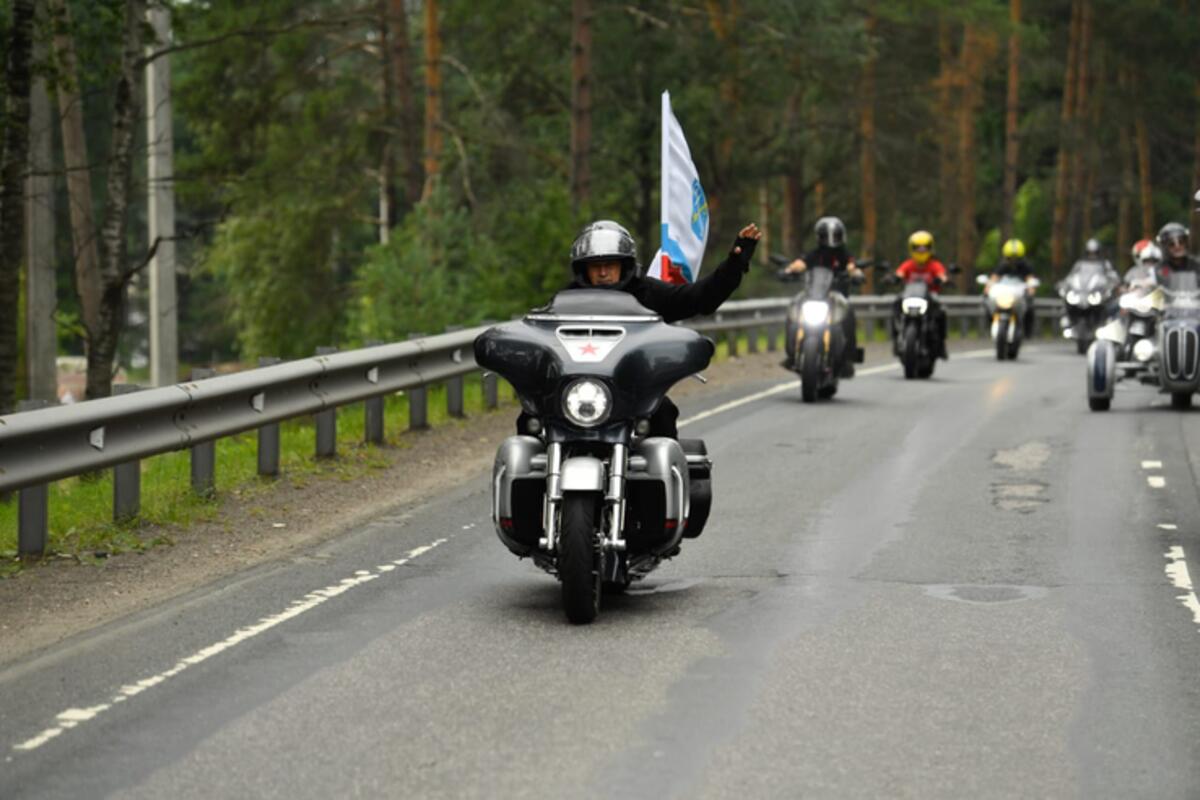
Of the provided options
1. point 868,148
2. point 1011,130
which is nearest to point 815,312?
point 1011,130

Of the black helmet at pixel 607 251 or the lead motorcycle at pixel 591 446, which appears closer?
the lead motorcycle at pixel 591 446

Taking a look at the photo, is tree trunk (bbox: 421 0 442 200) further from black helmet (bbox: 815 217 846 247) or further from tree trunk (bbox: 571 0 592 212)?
black helmet (bbox: 815 217 846 247)

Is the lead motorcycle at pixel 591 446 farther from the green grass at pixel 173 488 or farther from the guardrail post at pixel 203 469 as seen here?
the guardrail post at pixel 203 469

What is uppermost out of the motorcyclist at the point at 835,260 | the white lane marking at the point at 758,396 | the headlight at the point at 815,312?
the motorcyclist at the point at 835,260

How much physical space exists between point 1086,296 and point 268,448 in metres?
22.9

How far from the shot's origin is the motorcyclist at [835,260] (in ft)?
74.4

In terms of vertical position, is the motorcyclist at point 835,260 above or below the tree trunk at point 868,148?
below

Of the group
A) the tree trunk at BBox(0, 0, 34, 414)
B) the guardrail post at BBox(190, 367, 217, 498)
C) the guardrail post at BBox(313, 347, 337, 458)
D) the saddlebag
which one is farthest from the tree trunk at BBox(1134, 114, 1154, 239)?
the saddlebag

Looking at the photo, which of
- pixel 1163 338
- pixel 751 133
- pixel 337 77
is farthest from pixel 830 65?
pixel 1163 338

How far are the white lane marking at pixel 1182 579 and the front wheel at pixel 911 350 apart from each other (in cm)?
1484

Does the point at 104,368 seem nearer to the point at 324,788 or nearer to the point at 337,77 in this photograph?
the point at 324,788

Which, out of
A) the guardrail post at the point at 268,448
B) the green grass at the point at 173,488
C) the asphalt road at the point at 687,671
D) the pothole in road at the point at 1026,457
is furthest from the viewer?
the pothole in road at the point at 1026,457

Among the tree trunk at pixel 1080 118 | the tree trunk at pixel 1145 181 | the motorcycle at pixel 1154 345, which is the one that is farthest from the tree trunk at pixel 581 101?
the tree trunk at pixel 1145 181

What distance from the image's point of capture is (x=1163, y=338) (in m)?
20.8
